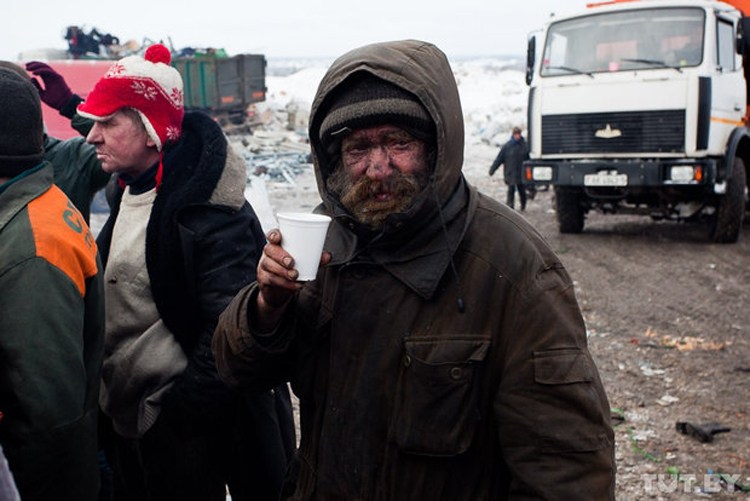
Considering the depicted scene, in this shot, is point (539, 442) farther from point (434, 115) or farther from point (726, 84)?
point (726, 84)

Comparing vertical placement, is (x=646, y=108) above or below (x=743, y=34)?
below

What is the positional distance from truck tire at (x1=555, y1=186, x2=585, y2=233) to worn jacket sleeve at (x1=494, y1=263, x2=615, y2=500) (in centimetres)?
941

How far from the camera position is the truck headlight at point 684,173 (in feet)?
30.8

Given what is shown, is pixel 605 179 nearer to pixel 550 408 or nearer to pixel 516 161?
pixel 516 161

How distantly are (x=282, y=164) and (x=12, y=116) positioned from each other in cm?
1740

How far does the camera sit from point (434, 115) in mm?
1691

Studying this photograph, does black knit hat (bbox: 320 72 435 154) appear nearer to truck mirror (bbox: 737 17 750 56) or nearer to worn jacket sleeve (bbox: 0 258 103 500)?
worn jacket sleeve (bbox: 0 258 103 500)

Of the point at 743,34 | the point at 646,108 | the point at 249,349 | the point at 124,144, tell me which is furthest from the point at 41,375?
the point at 743,34

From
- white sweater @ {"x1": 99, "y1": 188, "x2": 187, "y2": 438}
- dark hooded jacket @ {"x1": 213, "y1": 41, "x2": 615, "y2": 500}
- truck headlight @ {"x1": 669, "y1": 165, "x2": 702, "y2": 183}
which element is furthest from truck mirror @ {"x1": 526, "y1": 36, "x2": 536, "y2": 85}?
dark hooded jacket @ {"x1": 213, "y1": 41, "x2": 615, "y2": 500}

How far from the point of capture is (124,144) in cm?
269

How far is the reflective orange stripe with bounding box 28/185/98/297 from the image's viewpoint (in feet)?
6.41

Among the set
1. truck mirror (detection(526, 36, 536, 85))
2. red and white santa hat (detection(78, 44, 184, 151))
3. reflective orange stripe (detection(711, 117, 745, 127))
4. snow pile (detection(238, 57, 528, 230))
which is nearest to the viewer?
red and white santa hat (detection(78, 44, 184, 151))

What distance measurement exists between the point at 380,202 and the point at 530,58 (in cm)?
944

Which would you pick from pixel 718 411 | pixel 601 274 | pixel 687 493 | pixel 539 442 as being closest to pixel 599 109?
pixel 601 274
